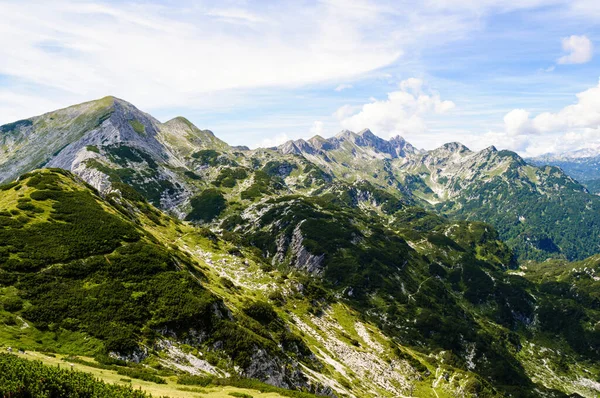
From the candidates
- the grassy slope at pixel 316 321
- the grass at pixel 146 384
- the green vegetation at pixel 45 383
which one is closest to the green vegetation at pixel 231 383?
the grass at pixel 146 384

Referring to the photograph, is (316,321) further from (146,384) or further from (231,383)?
(146,384)

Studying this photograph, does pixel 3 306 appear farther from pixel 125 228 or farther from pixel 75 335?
pixel 125 228

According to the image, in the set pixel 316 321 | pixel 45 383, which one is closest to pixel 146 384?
pixel 45 383

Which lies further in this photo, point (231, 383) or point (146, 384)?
point (231, 383)

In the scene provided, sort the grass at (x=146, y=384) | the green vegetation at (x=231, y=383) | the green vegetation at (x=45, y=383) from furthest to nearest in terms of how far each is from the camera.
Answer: the green vegetation at (x=231, y=383)
the grass at (x=146, y=384)
the green vegetation at (x=45, y=383)

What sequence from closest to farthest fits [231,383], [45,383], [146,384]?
[45,383], [146,384], [231,383]

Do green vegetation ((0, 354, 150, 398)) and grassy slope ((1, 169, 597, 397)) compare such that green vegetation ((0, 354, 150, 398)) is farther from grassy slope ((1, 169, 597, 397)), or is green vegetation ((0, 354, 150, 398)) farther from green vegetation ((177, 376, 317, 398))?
grassy slope ((1, 169, 597, 397))

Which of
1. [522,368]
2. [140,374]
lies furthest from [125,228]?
[522,368]

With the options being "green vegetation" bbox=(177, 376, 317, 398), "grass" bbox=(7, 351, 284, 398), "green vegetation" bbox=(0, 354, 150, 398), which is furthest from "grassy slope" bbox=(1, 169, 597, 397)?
"green vegetation" bbox=(0, 354, 150, 398)

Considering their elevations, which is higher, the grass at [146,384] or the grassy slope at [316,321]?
the grass at [146,384]

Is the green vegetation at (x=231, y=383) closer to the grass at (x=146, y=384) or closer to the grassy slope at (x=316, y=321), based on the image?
the grass at (x=146, y=384)

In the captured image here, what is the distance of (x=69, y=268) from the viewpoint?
5488 centimetres

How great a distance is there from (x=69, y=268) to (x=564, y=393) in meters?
224

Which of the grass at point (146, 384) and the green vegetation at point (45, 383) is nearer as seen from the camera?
the green vegetation at point (45, 383)
